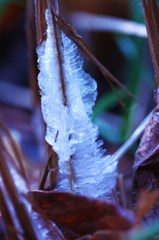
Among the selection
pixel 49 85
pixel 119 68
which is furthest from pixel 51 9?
pixel 119 68

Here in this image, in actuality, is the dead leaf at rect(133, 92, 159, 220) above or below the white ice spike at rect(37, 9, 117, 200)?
below

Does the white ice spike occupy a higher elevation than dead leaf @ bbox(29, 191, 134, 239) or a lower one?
higher

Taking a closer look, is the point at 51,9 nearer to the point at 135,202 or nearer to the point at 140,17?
the point at 135,202

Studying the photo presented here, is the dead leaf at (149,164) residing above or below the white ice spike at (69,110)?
below
